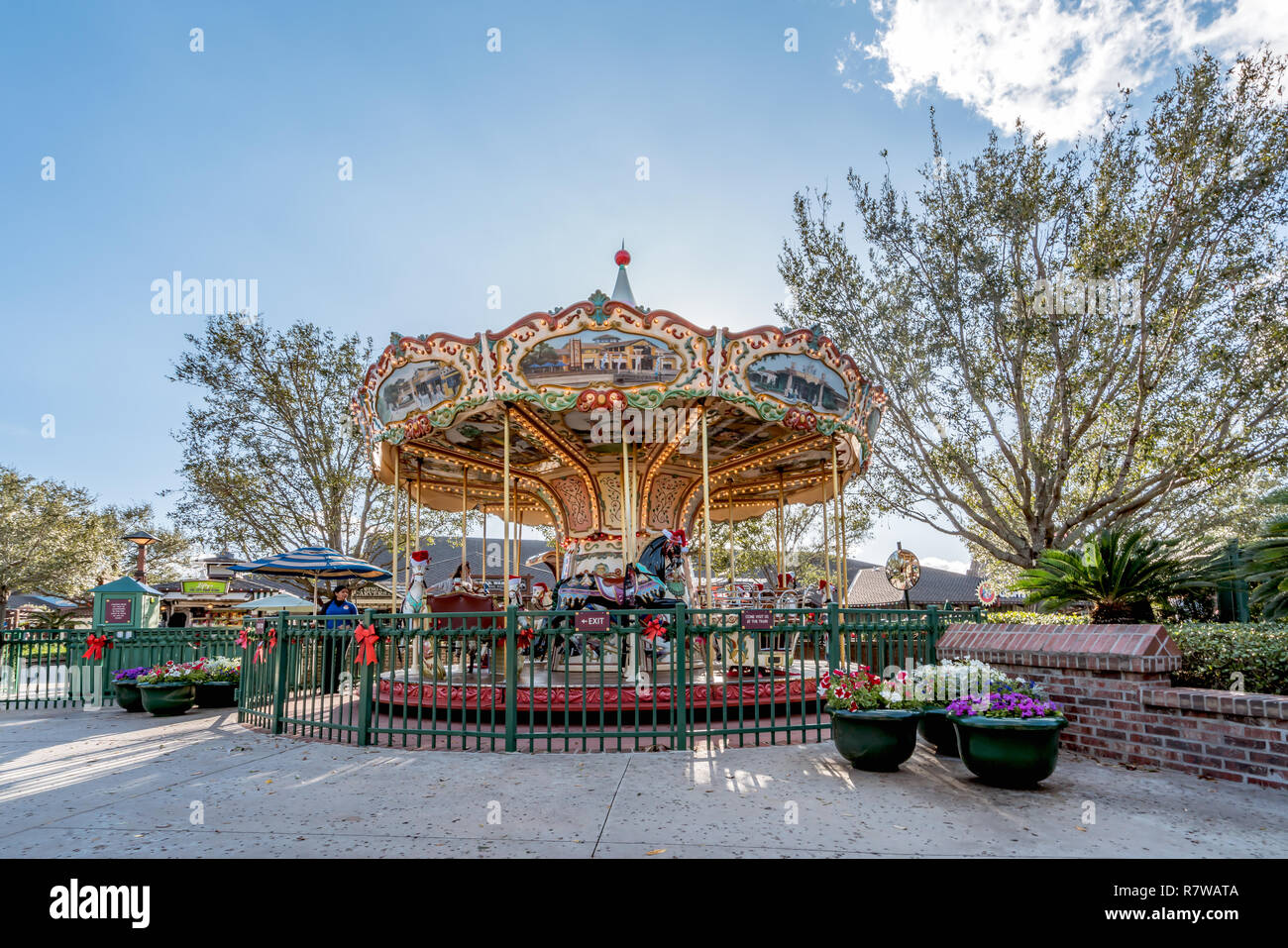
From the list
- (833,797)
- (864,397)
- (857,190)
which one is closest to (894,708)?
(833,797)

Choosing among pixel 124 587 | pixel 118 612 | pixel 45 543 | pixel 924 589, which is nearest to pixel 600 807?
pixel 118 612

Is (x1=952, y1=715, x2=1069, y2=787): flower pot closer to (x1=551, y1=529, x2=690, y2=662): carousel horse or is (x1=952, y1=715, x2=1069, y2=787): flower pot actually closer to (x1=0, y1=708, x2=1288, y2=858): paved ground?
(x1=0, y1=708, x2=1288, y2=858): paved ground

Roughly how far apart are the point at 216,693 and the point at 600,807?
875cm

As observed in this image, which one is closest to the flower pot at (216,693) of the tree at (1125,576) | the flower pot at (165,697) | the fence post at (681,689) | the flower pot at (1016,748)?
the flower pot at (165,697)

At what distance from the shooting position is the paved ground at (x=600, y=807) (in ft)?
12.8

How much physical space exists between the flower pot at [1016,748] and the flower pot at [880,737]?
581 mm

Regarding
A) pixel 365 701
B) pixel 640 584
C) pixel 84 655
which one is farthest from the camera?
pixel 84 655

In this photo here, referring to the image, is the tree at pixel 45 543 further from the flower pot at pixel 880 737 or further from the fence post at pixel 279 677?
the flower pot at pixel 880 737

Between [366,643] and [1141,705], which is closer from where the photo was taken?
[1141,705]

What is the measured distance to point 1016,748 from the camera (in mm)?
5020

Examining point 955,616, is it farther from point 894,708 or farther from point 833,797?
point 833,797

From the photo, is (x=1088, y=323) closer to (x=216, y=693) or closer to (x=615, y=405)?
(x=615, y=405)

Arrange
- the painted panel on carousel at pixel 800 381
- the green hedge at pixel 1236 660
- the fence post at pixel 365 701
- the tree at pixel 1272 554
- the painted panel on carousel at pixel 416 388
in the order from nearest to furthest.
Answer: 1. the green hedge at pixel 1236 660
2. the tree at pixel 1272 554
3. the fence post at pixel 365 701
4. the painted panel on carousel at pixel 800 381
5. the painted panel on carousel at pixel 416 388
